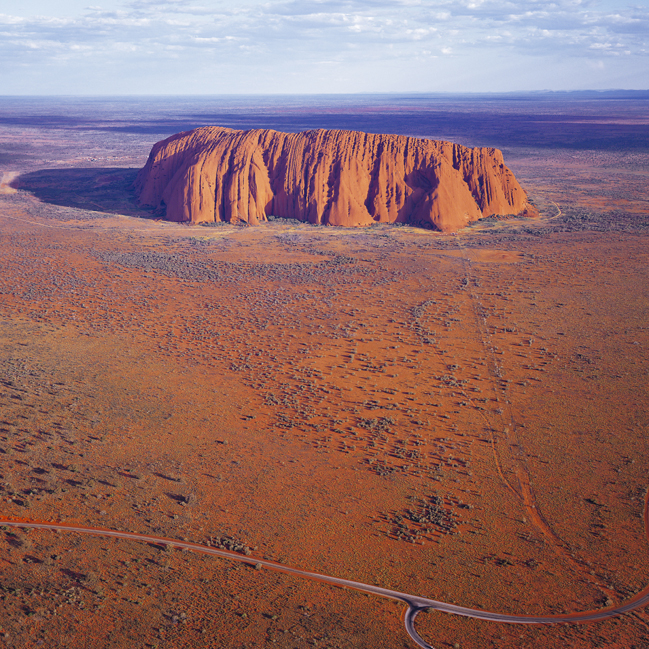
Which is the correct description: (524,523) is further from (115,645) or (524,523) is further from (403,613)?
(115,645)

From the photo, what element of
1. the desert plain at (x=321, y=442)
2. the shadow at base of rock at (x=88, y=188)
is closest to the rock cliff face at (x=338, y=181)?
the shadow at base of rock at (x=88, y=188)

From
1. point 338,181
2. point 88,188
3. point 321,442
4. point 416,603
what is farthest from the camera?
point 88,188

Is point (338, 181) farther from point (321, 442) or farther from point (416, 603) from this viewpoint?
point (416, 603)

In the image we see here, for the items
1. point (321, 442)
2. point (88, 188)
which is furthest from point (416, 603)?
point (88, 188)

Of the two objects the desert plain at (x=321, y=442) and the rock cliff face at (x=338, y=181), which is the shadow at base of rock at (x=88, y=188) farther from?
the desert plain at (x=321, y=442)

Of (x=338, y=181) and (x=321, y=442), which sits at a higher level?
(x=338, y=181)

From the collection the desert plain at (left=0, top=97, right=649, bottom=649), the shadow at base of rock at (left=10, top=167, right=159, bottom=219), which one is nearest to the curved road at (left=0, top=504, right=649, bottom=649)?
the desert plain at (left=0, top=97, right=649, bottom=649)

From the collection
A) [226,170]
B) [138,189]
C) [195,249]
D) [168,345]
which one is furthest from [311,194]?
[168,345]
